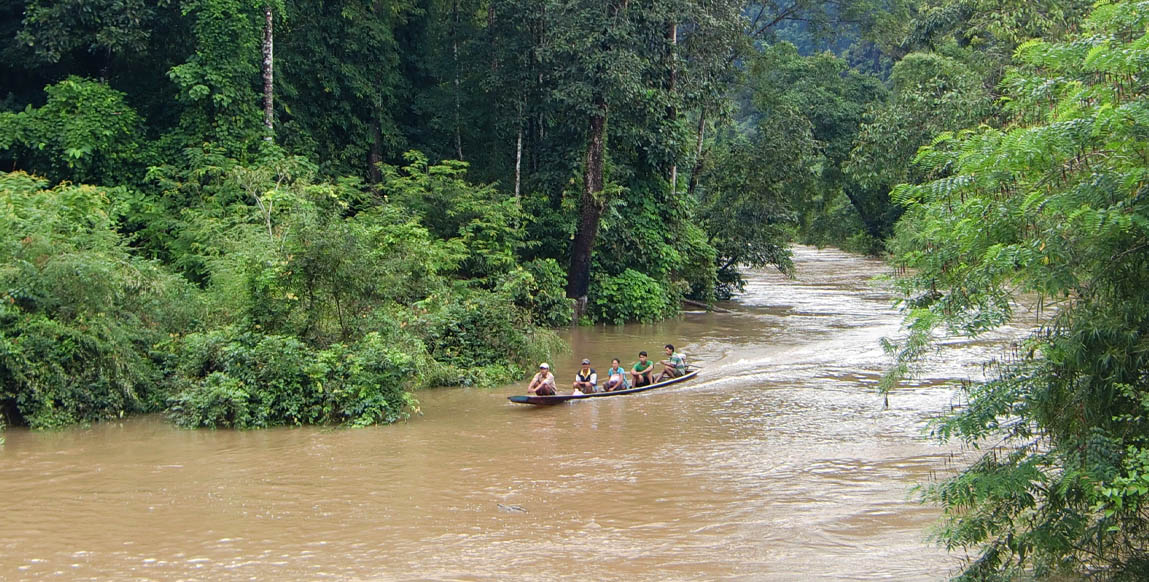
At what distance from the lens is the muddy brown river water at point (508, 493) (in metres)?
10.1

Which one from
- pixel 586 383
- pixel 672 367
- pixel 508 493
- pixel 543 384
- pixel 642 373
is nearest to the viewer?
pixel 508 493

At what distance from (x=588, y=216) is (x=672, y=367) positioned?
27.7 ft

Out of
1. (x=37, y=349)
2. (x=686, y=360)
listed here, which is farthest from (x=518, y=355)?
(x=37, y=349)

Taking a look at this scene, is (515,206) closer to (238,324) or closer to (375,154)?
(375,154)

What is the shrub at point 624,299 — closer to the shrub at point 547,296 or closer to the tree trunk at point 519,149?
the shrub at point 547,296

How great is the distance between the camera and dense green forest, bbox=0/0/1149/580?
24.6ft

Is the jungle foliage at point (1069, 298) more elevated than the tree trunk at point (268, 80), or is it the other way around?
the tree trunk at point (268, 80)

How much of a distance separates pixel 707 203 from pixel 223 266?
67.0 ft

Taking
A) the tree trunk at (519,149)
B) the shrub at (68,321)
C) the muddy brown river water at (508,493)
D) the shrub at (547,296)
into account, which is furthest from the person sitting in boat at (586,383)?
the tree trunk at (519,149)

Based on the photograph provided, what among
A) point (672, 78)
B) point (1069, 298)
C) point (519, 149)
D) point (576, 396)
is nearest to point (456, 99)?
point (519, 149)

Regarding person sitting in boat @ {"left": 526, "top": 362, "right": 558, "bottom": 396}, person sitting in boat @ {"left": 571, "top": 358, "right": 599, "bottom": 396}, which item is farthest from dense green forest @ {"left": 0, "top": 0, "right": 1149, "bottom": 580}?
person sitting in boat @ {"left": 526, "top": 362, "right": 558, "bottom": 396}

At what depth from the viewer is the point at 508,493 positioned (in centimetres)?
1255

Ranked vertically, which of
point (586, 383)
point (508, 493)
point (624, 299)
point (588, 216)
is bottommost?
point (508, 493)

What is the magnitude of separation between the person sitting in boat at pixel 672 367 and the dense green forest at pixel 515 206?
2561 millimetres
